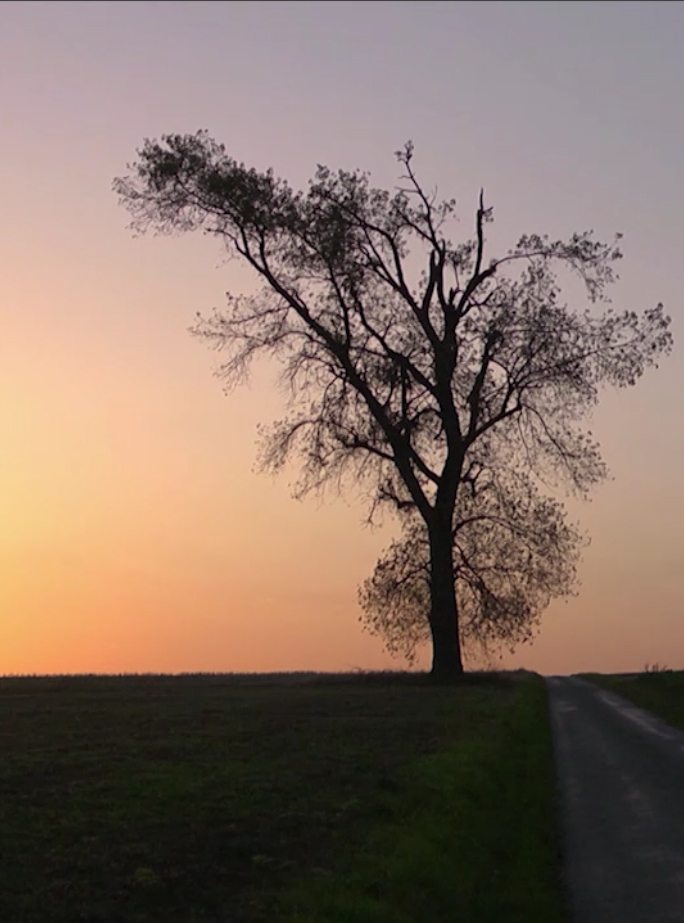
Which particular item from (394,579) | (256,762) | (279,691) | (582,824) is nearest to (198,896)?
(582,824)

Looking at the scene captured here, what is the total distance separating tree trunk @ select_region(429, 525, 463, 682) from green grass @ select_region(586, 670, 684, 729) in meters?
5.51

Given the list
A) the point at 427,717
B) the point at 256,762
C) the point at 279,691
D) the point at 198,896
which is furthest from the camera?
the point at 279,691

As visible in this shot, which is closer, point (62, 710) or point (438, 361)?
point (62, 710)

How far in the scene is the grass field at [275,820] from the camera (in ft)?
38.2

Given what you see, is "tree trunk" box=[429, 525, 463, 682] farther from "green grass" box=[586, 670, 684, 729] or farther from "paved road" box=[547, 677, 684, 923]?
"paved road" box=[547, 677, 684, 923]

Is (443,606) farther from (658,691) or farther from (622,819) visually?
(622,819)

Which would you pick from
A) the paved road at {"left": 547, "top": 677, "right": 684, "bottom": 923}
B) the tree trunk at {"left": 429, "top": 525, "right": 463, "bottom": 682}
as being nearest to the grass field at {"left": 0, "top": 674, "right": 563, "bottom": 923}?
the paved road at {"left": 547, "top": 677, "right": 684, "bottom": 923}

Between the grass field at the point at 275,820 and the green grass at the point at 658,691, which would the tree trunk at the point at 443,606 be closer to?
the green grass at the point at 658,691

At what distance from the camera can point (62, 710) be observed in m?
31.1

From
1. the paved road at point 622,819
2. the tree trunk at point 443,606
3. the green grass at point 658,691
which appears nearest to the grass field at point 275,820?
the paved road at point 622,819

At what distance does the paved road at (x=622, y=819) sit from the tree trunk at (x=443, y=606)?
50.6 feet

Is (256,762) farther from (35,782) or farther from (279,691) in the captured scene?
(279,691)

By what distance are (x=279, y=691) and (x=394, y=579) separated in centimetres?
716

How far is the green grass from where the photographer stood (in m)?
33.9
